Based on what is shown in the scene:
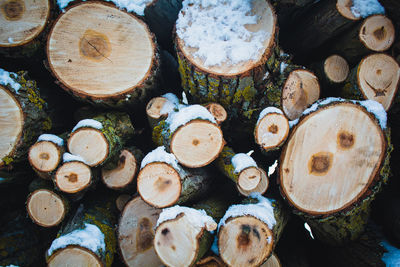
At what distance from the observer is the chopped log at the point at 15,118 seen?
1.46 m

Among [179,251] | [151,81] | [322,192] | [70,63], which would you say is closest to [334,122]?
[322,192]

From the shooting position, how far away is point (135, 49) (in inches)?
61.8

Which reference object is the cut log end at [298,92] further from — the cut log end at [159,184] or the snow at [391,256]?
the snow at [391,256]

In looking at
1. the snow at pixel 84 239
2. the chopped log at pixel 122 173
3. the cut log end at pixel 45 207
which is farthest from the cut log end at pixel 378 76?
the cut log end at pixel 45 207

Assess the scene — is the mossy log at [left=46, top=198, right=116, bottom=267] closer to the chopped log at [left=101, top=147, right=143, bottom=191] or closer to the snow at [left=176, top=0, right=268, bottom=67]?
the chopped log at [left=101, top=147, right=143, bottom=191]

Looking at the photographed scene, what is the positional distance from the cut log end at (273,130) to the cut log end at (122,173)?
40.5 inches

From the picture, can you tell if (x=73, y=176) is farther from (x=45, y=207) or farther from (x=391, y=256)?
(x=391, y=256)

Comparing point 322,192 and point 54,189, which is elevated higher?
point 322,192

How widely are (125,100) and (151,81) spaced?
26 centimetres

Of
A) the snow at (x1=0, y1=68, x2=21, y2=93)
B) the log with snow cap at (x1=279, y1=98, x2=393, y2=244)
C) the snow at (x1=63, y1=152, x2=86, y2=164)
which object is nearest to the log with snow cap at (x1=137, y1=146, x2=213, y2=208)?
the snow at (x1=63, y1=152, x2=86, y2=164)

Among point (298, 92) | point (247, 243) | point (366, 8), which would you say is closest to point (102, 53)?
point (298, 92)

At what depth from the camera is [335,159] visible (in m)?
1.32

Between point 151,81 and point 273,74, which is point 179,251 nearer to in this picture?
point 151,81

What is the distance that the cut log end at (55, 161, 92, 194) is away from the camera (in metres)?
1.39
